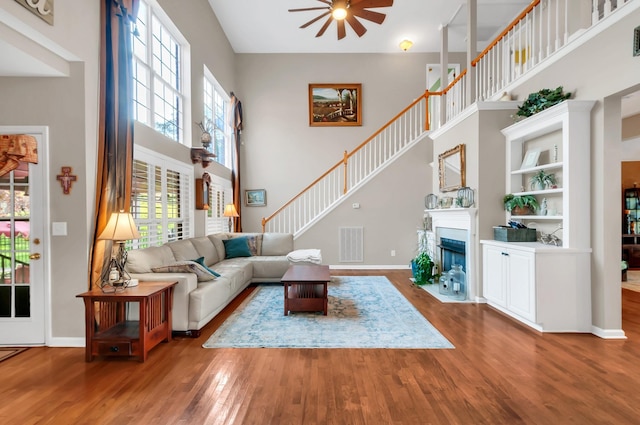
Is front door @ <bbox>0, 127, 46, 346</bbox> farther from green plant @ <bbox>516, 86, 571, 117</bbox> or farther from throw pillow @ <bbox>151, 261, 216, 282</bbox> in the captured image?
green plant @ <bbox>516, 86, 571, 117</bbox>

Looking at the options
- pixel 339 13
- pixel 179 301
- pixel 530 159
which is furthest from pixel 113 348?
pixel 530 159

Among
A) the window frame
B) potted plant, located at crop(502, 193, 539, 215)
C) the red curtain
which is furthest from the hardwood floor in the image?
the window frame

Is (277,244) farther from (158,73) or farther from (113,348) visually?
(113,348)

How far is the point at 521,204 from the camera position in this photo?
Result: 13.4 ft

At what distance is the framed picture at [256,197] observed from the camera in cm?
835

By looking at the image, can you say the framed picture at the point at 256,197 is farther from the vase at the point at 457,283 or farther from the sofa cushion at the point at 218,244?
the vase at the point at 457,283

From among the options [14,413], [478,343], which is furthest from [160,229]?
[478,343]

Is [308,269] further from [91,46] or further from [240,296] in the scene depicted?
[91,46]

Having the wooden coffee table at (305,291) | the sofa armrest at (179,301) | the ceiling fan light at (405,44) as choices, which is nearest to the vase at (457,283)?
the wooden coffee table at (305,291)

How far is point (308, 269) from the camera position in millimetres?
4789

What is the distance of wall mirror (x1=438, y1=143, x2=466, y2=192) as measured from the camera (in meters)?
4.89

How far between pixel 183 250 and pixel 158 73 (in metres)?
2.75

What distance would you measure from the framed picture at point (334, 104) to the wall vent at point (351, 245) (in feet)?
10.3

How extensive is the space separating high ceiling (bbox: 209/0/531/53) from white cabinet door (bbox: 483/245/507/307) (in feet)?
17.5
